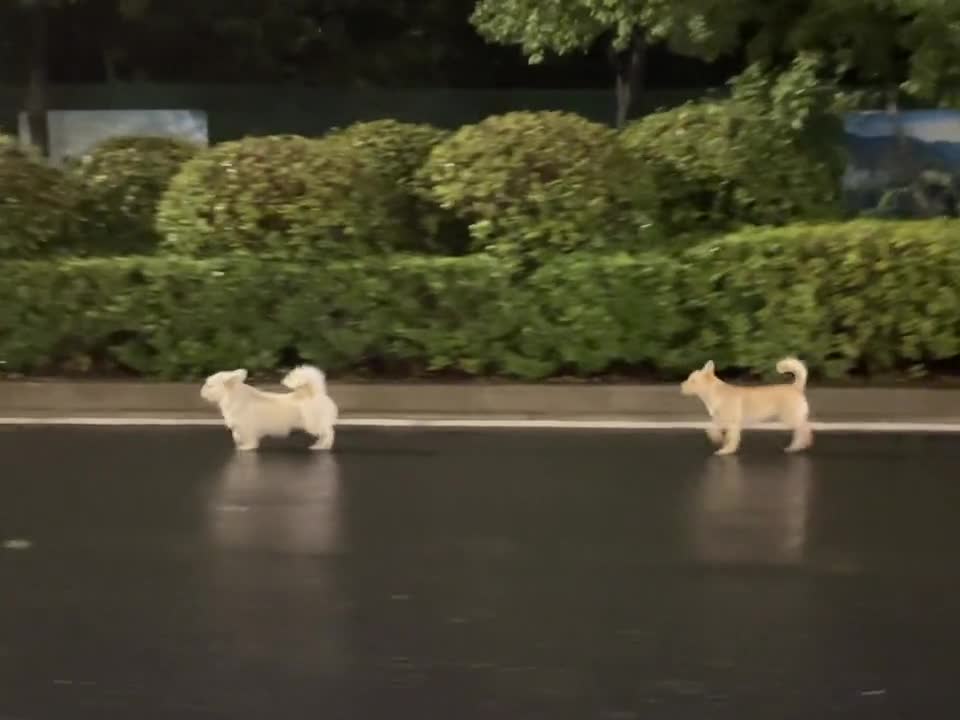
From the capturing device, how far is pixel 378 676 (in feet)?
15.2

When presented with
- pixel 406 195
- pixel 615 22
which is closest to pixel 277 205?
pixel 406 195

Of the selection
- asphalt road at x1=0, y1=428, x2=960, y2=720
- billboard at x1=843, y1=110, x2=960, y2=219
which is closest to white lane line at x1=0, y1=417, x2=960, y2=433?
asphalt road at x1=0, y1=428, x2=960, y2=720

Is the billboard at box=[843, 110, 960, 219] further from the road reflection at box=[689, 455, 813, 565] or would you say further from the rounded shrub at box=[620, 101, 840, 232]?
the road reflection at box=[689, 455, 813, 565]

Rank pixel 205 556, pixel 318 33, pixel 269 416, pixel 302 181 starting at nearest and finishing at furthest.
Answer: pixel 205 556 → pixel 269 416 → pixel 302 181 → pixel 318 33

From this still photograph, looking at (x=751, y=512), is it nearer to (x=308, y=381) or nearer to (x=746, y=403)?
(x=746, y=403)

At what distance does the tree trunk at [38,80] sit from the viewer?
15008 mm

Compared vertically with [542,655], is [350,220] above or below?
above

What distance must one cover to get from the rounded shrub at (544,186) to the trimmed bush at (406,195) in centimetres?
43

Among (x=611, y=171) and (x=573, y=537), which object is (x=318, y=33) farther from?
(x=573, y=537)

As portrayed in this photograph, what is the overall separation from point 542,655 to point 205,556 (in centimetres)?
180

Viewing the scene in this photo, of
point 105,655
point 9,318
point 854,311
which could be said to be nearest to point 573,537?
point 105,655

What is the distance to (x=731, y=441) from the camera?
7797mm

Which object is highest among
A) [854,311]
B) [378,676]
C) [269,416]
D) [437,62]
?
[437,62]

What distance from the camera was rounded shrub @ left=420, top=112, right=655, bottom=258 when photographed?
933 cm
